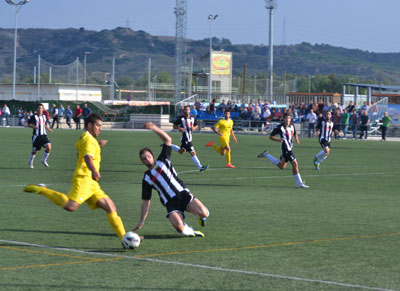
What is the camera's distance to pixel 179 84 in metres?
97.6

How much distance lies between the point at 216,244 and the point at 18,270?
2.79 metres

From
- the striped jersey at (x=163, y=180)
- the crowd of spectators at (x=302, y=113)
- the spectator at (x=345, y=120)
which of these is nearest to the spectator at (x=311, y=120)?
the crowd of spectators at (x=302, y=113)

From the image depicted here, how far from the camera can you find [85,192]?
941 cm

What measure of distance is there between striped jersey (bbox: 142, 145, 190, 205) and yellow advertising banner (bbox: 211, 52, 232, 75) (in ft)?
374

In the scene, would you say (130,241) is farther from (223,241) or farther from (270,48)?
(270,48)

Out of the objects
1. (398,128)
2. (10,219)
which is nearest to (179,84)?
(398,128)

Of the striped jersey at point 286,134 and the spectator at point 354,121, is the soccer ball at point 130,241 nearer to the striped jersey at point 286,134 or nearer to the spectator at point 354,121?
the striped jersey at point 286,134

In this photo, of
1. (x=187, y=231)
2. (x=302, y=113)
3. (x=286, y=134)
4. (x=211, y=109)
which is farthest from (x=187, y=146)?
(x=211, y=109)

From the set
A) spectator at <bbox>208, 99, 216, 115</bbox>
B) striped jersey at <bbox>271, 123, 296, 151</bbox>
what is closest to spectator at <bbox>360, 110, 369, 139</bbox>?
spectator at <bbox>208, 99, 216, 115</bbox>

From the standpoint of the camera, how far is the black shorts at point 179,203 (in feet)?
33.0

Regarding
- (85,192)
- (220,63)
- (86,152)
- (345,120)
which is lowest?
(345,120)

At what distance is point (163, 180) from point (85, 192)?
1.12 metres

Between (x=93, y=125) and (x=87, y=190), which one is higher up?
(x=93, y=125)

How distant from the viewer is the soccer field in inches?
303
